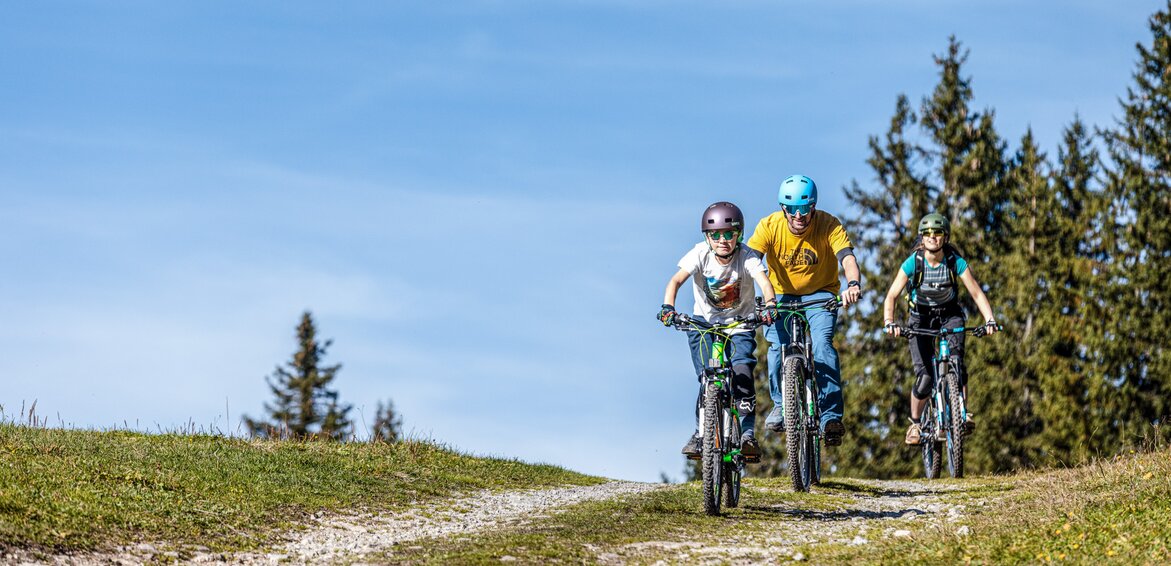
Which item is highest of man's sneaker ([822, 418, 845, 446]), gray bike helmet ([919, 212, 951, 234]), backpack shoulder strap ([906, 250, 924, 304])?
gray bike helmet ([919, 212, 951, 234])

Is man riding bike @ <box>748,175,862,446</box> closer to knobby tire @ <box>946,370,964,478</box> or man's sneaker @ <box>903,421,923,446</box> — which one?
knobby tire @ <box>946,370,964,478</box>

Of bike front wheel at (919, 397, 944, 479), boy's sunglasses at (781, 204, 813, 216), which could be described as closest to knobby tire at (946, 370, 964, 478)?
bike front wheel at (919, 397, 944, 479)

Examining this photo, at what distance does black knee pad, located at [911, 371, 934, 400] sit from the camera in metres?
17.3

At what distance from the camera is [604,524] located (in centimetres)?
1122

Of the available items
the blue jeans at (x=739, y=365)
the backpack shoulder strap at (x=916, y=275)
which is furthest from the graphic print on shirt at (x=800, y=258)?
the backpack shoulder strap at (x=916, y=275)

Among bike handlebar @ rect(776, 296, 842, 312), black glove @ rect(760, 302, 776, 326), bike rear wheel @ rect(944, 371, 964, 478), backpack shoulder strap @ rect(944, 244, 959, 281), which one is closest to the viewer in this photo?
black glove @ rect(760, 302, 776, 326)

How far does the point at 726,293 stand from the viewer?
39.2 feet

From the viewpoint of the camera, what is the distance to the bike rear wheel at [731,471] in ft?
38.0

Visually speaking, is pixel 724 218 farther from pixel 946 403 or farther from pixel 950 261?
pixel 946 403

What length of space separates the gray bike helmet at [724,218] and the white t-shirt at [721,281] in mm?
266

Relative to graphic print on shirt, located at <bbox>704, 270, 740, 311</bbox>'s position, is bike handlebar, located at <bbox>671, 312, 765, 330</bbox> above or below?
below

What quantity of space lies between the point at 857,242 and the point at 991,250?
4.21m

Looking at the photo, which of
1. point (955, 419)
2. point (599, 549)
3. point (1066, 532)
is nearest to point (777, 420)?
point (599, 549)

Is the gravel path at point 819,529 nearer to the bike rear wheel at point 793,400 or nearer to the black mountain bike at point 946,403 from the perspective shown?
the bike rear wheel at point 793,400
